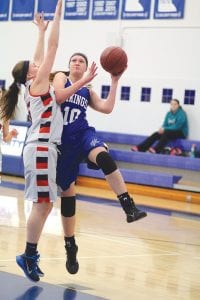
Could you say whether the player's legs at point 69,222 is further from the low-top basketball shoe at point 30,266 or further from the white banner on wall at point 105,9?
the white banner on wall at point 105,9

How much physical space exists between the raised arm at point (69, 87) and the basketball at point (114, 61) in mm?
426

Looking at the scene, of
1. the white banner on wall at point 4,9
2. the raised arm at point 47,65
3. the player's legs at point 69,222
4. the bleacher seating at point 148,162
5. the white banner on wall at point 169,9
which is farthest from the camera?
the white banner on wall at point 4,9

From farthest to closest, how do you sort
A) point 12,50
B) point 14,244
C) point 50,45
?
point 12,50 < point 14,244 < point 50,45

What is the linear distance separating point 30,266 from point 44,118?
3.57 feet

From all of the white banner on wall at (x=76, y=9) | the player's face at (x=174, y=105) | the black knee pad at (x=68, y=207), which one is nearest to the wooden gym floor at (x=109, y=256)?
the black knee pad at (x=68, y=207)

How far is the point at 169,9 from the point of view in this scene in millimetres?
13906

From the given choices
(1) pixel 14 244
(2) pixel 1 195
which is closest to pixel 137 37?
(2) pixel 1 195

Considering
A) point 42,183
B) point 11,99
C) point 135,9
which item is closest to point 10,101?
point 11,99

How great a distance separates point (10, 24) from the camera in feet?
53.8

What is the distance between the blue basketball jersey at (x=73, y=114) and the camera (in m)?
4.98

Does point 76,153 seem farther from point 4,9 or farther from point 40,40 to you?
point 4,9

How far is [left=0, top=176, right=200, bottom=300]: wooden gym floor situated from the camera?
4.80 metres

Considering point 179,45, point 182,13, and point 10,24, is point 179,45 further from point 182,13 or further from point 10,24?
point 10,24

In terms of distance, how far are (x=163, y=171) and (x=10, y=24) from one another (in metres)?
5.90
